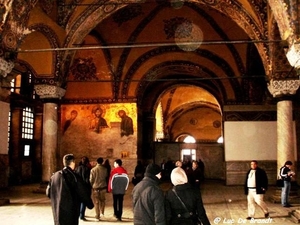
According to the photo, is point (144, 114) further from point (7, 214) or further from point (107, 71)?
point (7, 214)

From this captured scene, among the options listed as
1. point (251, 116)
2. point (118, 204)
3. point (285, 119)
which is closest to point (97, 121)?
point (251, 116)

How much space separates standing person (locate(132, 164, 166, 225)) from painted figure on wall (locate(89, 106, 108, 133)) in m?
14.4

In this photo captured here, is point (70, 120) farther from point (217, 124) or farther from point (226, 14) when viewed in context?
point (217, 124)

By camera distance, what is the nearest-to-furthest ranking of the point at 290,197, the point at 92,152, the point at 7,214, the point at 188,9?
1. the point at 7,214
2. the point at 290,197
3. the point at 188,9
4. the point at 92,152

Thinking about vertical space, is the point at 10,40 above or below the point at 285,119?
above

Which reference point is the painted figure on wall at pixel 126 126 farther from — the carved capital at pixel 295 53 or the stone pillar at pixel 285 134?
the carved capital at pixel 295 53

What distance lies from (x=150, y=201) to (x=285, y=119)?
8.32 m

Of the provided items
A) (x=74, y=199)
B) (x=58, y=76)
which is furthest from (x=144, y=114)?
(x=74, y=199)

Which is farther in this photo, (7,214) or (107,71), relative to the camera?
(107,71)

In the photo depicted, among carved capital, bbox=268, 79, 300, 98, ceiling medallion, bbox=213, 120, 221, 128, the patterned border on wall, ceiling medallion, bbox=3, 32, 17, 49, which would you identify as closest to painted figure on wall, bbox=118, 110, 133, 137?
the patterned border on wall

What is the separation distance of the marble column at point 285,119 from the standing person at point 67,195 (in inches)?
297

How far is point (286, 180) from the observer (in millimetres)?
9984

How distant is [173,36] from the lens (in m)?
17.2

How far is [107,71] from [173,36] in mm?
3433
